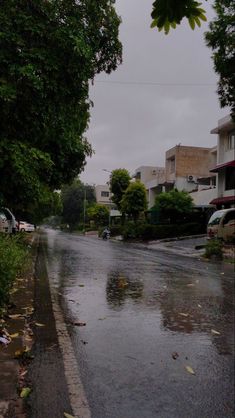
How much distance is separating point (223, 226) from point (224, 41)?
13054mm

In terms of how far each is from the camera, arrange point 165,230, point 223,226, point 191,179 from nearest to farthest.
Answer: point 223,226, point 165,230, point 191,179

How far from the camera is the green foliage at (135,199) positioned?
160 feet

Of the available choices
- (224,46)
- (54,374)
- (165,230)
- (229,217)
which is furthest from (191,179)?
(54,374)

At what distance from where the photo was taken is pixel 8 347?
5.83 metres

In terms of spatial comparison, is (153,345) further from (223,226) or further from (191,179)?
(191,179)

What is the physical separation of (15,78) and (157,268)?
953cm

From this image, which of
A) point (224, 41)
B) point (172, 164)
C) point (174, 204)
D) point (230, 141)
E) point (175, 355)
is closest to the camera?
point (175, 355)

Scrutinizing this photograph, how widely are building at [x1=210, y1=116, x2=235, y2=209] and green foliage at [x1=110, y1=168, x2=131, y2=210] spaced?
16996 mm

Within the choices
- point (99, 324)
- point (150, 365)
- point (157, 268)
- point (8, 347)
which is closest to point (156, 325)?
point (99, 324)

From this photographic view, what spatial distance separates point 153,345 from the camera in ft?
21.1

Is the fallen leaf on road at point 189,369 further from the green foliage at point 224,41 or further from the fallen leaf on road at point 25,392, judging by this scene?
the green foliage at point 224,41

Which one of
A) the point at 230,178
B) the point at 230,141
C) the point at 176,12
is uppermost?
the point at 230,141

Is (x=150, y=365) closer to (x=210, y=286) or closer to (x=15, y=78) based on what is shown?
(x=15, y=78)

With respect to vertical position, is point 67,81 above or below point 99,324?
above
